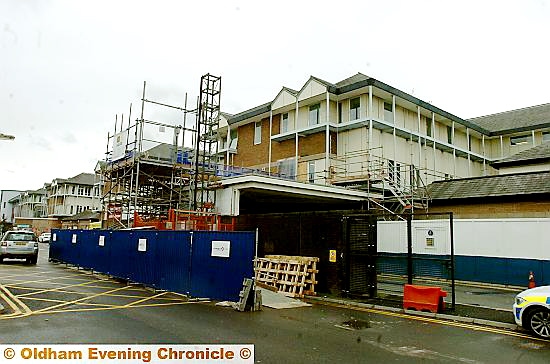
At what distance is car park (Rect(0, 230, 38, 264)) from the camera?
2273cm

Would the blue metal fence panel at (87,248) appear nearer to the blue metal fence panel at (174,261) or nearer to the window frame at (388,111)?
the blue metal fence panel at (174,261)

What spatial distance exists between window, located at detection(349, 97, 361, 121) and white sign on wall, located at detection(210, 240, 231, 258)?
17574mm

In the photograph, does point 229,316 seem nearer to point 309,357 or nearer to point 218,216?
point 309,357

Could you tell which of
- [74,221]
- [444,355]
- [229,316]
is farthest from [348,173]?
[74,221]

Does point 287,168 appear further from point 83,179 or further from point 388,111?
point 83,179

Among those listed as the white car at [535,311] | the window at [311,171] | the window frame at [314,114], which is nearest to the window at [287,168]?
the window at [311,171]

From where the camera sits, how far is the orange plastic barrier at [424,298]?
37.1 ft

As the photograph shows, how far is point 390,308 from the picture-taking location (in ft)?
38.8

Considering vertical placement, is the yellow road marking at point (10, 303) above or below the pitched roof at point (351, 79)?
below

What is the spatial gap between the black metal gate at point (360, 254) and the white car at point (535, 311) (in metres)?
4.72

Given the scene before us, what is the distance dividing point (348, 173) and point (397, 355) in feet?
68.0

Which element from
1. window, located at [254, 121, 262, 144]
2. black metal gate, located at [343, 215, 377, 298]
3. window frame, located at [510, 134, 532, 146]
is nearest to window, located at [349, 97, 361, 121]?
window, located at [254, 121, 262, 144]

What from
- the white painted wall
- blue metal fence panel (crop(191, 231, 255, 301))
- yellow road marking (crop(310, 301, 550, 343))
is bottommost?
yellow road marking (crop(310, 301, 550, 343))

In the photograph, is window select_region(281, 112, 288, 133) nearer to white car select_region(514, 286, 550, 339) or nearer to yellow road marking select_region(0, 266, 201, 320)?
yellow road marking select_region(0, 266, 201, 320)
